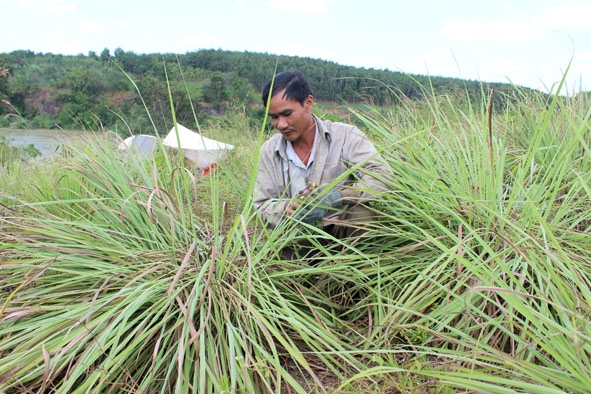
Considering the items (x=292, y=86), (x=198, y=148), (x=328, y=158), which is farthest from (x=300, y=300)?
(x=198, y=148)

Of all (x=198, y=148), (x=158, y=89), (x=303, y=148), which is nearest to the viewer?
(x=303, y=148)

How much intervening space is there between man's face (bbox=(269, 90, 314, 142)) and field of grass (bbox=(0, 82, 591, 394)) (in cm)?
52

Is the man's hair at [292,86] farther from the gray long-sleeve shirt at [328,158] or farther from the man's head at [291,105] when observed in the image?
the gray long-sleeve shirt at [328,158]

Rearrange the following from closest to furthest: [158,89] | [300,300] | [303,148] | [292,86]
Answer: [300,300], [292,86], [303,148], [158,89]

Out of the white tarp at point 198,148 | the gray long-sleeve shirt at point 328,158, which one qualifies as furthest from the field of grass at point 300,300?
the white tarp at point 198,148

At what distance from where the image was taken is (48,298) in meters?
1.62

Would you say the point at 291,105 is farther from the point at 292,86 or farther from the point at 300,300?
the point at 300,300

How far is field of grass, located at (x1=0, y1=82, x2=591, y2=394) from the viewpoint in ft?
3.95

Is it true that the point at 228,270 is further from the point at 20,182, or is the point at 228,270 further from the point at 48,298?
the point at 20,182

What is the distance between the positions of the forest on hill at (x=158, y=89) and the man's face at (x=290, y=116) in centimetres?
25

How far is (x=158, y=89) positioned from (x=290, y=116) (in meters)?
12.2

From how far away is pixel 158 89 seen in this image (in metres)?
13.3

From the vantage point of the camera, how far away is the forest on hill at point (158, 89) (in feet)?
8.77

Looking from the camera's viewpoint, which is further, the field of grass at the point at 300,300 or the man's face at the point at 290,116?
the man's face at the point at 290,116
